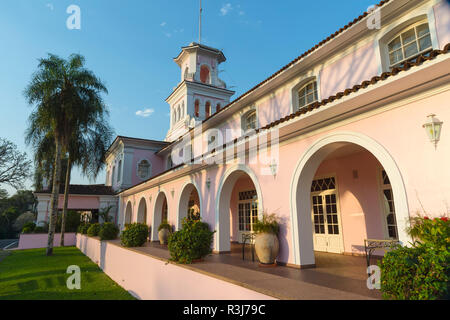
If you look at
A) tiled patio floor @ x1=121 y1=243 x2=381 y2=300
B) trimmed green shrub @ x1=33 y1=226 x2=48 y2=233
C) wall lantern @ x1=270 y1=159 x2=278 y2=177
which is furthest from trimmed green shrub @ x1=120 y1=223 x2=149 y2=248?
trimmed green shrub @ x1=33 y1=226 x2=48 y2=233

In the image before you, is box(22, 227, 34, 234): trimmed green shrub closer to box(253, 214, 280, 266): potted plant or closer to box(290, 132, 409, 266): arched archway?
box(253, 214, 280, 266): potted plant

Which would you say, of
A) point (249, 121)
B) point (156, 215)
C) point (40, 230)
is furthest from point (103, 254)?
point (40, 230)

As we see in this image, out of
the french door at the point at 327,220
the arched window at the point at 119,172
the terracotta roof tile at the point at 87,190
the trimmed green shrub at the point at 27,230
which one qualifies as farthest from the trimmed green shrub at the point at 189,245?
the trimmed green shrub at the point at 27,230

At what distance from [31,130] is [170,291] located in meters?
17.2

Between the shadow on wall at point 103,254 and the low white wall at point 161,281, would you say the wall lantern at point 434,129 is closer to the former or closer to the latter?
the low white wall at point 161,281

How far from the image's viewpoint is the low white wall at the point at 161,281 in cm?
460

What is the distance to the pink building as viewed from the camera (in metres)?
4.51

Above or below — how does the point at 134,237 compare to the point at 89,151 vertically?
below

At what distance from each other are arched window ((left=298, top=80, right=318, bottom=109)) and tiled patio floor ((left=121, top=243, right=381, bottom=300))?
214 inches

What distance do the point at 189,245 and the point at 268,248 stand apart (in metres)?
2.02

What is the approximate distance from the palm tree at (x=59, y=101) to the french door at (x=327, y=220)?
49.9 ft

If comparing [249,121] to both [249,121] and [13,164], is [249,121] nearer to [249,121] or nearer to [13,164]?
[249,121]

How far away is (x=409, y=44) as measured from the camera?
23.0ft
